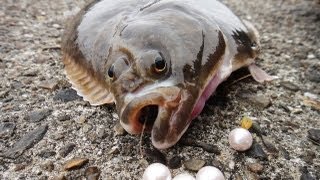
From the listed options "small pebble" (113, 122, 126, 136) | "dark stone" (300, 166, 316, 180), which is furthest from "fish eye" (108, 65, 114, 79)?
"dark stone" (300, 166, 316, 180)

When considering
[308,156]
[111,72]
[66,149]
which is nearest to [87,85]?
[66,149]

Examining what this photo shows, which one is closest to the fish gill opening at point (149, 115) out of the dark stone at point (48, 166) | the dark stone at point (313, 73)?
the dark stone at point (48, 166)

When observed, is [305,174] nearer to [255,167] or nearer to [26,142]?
[255,167]

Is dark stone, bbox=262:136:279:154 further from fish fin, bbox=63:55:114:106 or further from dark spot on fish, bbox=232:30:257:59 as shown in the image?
fish fin, bbox=63:55:114:106

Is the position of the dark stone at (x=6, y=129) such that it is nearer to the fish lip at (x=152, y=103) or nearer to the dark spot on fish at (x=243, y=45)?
the fish lip at (x=152, y=103)

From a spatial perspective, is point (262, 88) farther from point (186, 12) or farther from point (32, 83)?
point (32, 83)

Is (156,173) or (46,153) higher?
(156,173)
